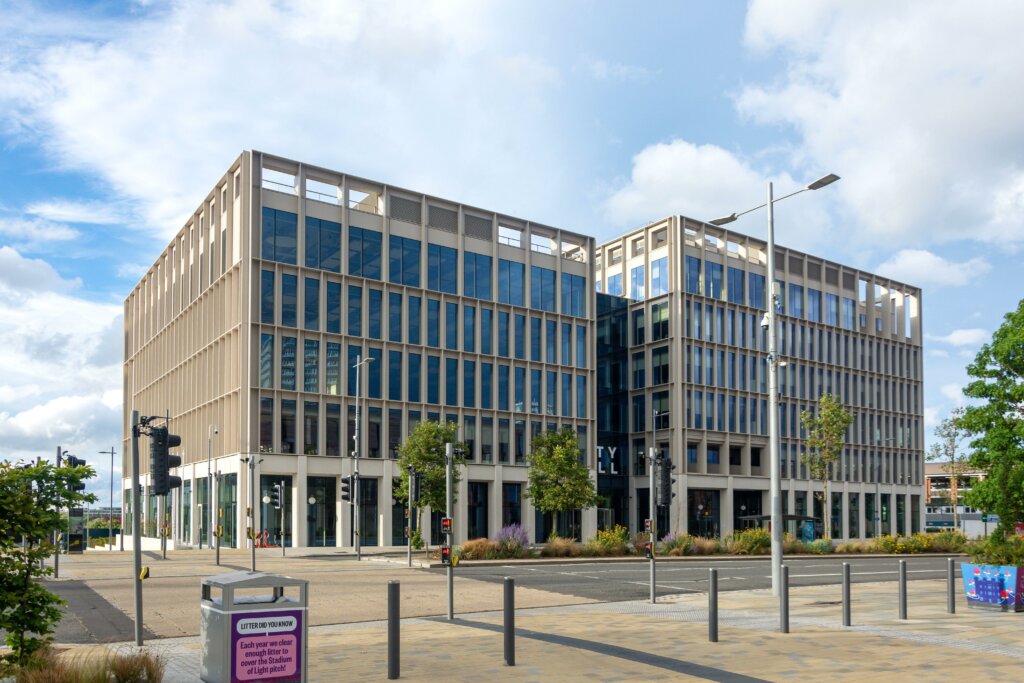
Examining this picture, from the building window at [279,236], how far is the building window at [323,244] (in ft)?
2.77

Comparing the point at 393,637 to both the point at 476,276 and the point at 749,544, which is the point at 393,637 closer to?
the point at 749,544

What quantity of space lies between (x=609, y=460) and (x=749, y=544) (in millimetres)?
30325

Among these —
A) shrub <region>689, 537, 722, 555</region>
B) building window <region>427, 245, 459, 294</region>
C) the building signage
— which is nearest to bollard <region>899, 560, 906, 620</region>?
shrub <region>689, 537, 722, 555</region>

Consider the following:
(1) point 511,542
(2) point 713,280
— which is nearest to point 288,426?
(1) point 511,542

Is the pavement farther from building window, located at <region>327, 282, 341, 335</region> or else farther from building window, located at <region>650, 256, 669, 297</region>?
building window, located at <region>650, 256, 669, 297</region>

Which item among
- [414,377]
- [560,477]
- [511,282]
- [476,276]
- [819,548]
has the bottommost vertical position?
[819,548]

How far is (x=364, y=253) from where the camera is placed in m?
59.1

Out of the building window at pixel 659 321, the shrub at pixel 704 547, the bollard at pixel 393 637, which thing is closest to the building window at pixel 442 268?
the building window at pixel 659 321

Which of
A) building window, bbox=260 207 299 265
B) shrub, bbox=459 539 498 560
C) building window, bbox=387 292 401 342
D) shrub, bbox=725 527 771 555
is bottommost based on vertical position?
shrub, bbox=725 527 771 555

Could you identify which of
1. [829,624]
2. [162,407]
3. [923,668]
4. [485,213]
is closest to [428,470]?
[485,213]

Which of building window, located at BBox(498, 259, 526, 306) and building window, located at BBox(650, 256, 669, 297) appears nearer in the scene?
building window, located at BBox(498, 259, 526, 306)

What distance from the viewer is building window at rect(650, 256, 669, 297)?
75375 mm

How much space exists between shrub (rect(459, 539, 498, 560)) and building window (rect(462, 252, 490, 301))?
85.0 feet

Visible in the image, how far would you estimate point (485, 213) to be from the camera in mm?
64938
